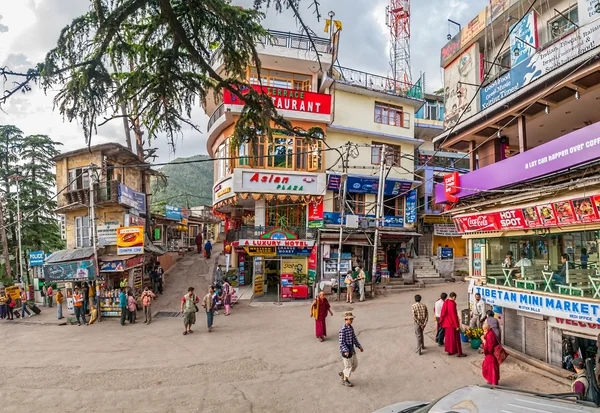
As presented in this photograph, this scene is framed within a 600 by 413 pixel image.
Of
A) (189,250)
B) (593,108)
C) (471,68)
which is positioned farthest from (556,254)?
(189,250)

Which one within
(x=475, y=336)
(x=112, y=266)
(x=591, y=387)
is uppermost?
(x=112, y=266)

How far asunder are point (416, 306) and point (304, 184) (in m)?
12.0

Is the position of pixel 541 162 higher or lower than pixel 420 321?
higher

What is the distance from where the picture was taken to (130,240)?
17672 mm

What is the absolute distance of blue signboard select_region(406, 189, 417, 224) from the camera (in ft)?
79.7

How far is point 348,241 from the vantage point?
2156 centimetres

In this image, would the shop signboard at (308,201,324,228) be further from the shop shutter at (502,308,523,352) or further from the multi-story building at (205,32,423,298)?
the shop shutter at (502,308,523,352)

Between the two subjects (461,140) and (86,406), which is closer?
(86,406)

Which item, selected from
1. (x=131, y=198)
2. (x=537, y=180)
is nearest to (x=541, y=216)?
(x=537, y=180)

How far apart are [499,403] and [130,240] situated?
17929mm

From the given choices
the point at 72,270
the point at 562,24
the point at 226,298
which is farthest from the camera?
the point at 72,270

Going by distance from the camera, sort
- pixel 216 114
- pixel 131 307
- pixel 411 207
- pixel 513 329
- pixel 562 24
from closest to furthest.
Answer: pixel 513 329
pixel 562 24
pixel 131 307
pixel 216 114
pixel 411 207

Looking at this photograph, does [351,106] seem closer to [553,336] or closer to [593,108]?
[593,108]

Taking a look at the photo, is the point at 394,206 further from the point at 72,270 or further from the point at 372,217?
the point at 72,270
